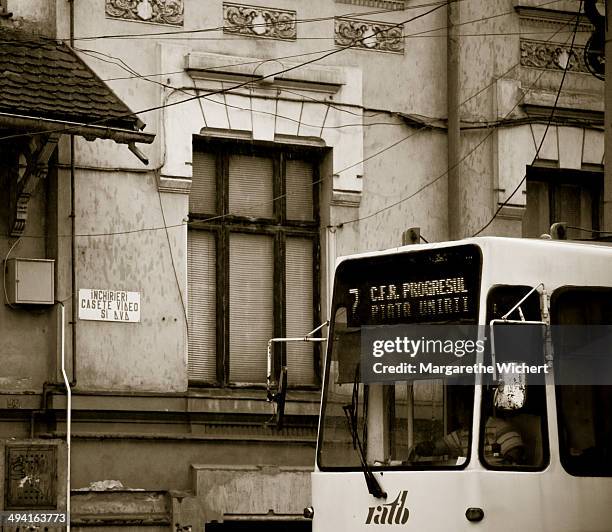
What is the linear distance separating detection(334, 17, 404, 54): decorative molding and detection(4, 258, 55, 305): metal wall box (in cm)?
401

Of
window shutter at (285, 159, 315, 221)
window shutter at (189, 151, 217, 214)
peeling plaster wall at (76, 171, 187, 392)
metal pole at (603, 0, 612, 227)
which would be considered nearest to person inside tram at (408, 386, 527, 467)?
metal pole at (603, 0, 612, 227)

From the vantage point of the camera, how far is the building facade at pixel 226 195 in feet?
53.6

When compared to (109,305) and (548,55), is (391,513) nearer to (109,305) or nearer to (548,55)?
(109,305)

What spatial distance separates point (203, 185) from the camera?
17.6 meters

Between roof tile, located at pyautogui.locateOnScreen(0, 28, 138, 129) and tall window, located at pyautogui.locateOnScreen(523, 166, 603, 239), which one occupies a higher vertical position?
roof tile, located at pyautogui.locateOnScreen(0, 28, 138, 129)

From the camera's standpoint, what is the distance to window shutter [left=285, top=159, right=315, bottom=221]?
1802 cm

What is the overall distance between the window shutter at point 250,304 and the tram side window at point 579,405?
5.65m

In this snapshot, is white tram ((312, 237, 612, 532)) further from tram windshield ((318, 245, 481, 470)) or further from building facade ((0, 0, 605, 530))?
building facade ((0, 0, 605, 530))

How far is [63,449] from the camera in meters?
16.0

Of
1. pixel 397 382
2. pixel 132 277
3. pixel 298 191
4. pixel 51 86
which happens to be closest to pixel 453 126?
pixel 298 191

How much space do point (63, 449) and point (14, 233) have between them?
2000 mm

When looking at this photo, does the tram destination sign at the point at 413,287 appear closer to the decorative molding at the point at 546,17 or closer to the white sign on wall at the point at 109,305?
the white sign on wall at the point at 109,305

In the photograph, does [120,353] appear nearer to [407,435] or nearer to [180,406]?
[180,406]

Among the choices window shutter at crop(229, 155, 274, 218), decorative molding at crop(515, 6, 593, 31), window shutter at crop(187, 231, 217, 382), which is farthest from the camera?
decorative molding at crop(515, 6, 593, 31)
